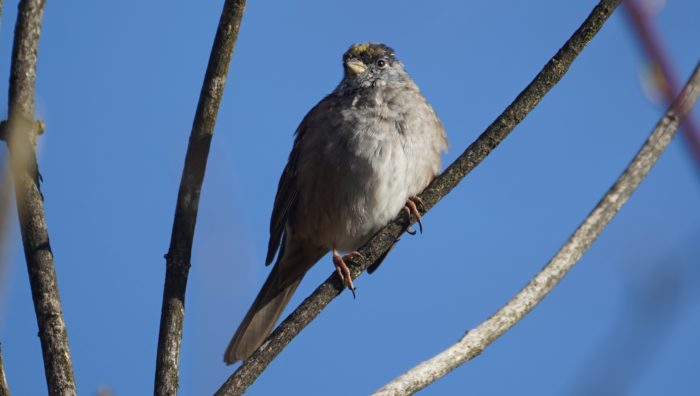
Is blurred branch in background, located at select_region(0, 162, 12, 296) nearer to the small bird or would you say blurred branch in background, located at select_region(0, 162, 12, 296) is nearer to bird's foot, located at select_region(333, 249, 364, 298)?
bird's foot, located at select_region(333, 249, 364, 298)

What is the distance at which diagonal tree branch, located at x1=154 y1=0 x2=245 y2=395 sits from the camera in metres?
2.91

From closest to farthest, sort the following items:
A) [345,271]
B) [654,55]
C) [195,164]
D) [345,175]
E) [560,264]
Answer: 1. [654,55]
2. [560,264]
3. [195,164]
4. [345,271]
5. [345,175]

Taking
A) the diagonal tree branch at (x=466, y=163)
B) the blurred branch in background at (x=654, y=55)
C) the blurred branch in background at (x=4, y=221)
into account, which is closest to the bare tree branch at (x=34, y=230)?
the diagonal tree branch at (x=466, y=163)

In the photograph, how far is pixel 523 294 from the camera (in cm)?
257

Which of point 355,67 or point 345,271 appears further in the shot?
point 355,67

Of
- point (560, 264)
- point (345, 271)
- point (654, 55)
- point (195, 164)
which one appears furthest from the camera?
point (345, 271)

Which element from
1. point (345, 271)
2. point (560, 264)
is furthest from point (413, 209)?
point (560, 264)

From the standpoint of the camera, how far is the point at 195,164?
3.05 metres

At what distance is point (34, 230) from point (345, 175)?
2.70 meters

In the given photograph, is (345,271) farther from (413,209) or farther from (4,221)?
(4,221)

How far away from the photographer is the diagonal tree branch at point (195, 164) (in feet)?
9.56

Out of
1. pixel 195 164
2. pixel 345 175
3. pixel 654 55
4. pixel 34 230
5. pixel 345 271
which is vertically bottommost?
pixel 654 55

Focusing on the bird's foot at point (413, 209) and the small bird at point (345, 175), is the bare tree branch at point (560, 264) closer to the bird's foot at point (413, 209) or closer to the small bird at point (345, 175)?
the bird's foot at point (413, 209)

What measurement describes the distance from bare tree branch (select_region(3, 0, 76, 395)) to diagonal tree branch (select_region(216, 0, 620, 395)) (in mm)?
544
